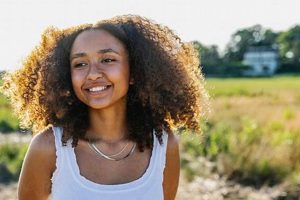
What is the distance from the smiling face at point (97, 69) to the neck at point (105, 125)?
0.07m

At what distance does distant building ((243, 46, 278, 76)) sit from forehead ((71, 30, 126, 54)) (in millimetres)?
82190

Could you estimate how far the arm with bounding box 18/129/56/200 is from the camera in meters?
1.87

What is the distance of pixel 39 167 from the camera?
1.88 meters

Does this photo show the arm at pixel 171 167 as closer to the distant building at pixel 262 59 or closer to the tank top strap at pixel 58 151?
the tank top strap at pixel 58 151

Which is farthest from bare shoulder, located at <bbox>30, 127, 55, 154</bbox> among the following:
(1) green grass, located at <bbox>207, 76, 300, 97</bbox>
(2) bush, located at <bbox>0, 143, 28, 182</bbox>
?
(1) green grass, located at <bbox>207, 76, 300, 97</bbox>

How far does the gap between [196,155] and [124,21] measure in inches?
264

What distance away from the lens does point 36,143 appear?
187 centimetres

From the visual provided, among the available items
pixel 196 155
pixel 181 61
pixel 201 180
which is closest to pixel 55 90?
pixel 181 61

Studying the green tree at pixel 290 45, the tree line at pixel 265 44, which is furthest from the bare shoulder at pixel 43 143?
the green tree at pixel 290 45

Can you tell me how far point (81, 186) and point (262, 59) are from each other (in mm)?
85338

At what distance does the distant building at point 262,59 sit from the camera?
278 feet

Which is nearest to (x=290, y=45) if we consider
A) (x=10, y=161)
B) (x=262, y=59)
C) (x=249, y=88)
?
(x=262, y=59)

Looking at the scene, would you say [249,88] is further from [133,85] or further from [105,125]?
[105,125]

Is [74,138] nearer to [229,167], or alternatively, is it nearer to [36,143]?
[36,143]
